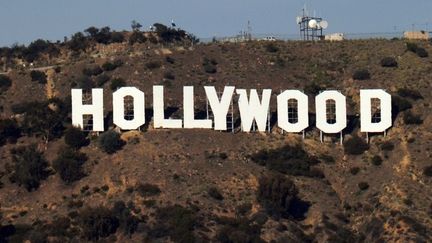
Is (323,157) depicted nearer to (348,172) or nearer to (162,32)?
(348,172)

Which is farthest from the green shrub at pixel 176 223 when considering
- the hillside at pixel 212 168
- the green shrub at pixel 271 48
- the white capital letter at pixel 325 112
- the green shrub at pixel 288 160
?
the green shrub at pixel 271 48

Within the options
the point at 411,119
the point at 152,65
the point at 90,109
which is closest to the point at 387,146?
the point at 411,119

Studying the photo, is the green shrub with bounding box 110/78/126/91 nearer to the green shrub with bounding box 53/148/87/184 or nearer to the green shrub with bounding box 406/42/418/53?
the green shrub with bounding box 53/148/87/184

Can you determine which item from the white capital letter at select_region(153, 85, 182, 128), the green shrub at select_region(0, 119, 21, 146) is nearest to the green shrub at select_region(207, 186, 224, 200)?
the white capital letter at select_region(153, 85, 182, 128)

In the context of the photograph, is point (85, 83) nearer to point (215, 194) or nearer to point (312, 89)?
point (312, 89)

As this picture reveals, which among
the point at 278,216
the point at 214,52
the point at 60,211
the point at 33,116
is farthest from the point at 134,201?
the point at 214,52

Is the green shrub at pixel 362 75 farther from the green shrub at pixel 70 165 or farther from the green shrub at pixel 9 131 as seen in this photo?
the green shrub at pixel 9 131
